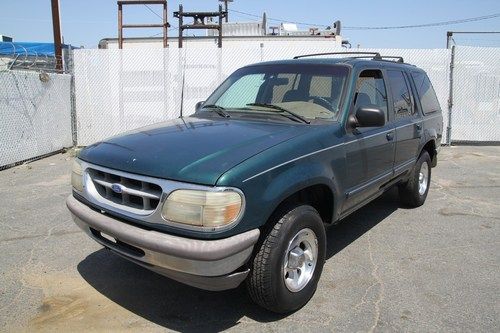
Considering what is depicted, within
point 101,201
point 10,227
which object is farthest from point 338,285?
point 10,227

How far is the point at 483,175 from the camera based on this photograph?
8.20 metres

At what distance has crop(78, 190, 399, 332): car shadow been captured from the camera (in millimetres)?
3233

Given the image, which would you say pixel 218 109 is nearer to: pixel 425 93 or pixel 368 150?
pixel 368 150

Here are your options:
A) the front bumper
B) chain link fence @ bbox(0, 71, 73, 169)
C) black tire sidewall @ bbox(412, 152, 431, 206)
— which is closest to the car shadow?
the front bumper

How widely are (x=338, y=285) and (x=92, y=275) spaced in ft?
7.15

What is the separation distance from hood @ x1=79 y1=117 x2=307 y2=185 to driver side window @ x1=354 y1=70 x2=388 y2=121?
0.89 m

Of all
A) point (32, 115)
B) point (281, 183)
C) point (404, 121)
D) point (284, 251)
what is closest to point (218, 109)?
point (281, 183)

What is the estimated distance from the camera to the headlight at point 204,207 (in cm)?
264

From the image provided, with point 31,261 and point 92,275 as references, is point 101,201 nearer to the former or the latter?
point 92,275

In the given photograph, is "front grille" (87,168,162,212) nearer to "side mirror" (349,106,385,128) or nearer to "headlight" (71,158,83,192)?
"headlight" (71,158,83,192)

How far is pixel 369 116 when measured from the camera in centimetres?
376

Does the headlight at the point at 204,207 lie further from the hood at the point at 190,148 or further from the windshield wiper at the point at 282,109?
the windshield wiper at the point at 282,109

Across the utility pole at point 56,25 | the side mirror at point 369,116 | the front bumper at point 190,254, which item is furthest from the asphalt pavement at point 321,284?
the utility pole at point 56,25

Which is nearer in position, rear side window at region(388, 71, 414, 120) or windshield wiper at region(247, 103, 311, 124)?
windshield wiper at region(247, 103, 311, 124)
